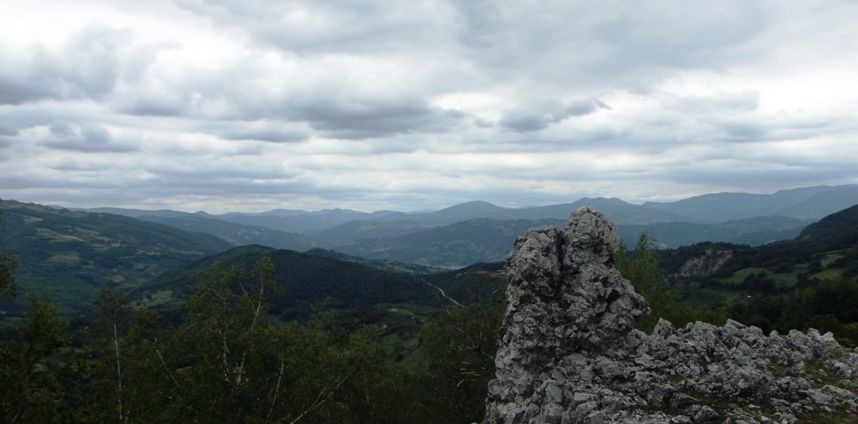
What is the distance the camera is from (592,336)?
96.8 feet

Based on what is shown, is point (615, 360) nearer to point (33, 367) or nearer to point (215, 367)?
point (215, 367)

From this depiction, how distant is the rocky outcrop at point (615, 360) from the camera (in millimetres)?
Answer: 22562

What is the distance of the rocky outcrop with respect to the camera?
22562 millimetres

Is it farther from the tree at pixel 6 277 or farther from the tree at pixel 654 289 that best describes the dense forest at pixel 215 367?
the tree at pixel 654 289

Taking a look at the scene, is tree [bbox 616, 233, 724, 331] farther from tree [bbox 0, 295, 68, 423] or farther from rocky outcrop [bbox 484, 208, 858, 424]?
tree [bbox 0, 295, 68, 423]

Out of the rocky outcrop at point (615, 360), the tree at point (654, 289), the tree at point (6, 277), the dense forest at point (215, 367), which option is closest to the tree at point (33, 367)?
the dense forest at point (215, 367)

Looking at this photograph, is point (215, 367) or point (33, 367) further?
point (215, 367)

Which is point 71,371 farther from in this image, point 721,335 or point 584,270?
point 721,335

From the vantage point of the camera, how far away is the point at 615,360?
28203 mm

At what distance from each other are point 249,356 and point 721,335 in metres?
34.9

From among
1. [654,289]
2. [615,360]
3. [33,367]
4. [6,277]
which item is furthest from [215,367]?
[654,289]

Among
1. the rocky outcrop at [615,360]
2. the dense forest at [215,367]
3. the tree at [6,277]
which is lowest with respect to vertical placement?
the dense forest at [215,367]

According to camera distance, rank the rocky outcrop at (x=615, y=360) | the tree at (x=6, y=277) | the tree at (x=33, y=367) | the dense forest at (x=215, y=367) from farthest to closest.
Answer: the dense forest at (x=215, y=367)
the tree at (x=6, y=277)
the tree at (x=33, y=367)
the rocky outcrop at (x=615, y=360)

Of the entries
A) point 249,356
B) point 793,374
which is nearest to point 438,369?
point 249,356
